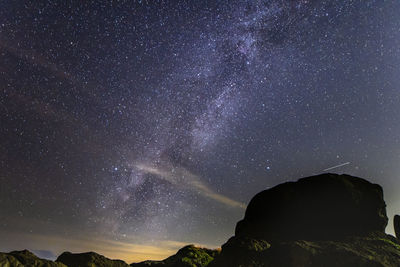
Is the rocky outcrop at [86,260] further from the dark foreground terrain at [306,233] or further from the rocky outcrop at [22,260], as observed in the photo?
the rocky outcrop at [22,260]

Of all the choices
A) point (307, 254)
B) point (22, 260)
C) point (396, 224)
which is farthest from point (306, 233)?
point (22, 260)

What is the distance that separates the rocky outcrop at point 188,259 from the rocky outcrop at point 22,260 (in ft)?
29.2

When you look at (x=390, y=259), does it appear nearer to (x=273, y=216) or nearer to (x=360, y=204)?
(x=360, y=204)

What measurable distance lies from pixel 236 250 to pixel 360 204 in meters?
10.6

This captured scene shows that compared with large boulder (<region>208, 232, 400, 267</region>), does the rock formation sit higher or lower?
higher

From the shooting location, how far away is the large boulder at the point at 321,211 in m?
18.6

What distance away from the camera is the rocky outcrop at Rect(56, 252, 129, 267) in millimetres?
16883

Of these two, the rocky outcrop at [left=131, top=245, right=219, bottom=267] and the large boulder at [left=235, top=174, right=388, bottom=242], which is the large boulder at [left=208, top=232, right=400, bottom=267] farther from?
the rocky outcrop at [left=131, top=245, right=219, bottom=267]

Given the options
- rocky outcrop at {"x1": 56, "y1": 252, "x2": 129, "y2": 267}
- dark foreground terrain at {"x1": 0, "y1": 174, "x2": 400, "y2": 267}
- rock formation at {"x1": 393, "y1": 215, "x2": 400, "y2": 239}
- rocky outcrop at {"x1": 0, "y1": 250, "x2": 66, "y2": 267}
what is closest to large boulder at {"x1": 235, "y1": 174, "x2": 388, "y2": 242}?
dark foreground terrain at {"x1": 0, "y1": 174, "x2": 400, "y2": 267}

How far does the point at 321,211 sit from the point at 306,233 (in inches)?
79.3

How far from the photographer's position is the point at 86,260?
17203 mm

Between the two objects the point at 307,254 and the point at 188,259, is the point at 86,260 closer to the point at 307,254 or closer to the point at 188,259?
the point at 188,259

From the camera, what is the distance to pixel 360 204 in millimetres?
19125

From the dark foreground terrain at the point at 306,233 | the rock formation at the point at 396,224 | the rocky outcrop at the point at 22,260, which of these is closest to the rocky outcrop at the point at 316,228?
the dark foreground terrain at the point at 306,233
